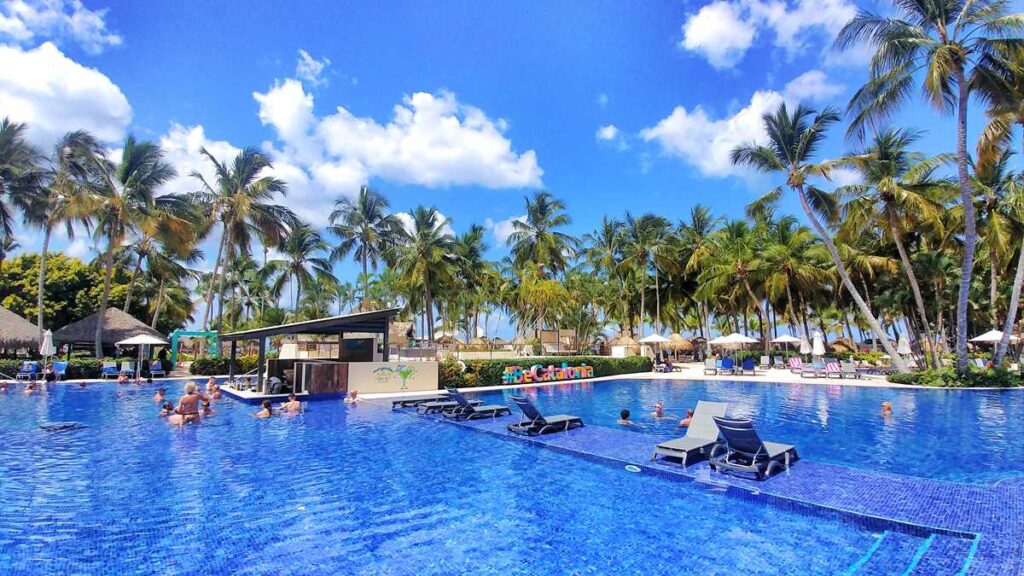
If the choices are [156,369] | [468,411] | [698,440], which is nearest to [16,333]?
[156,369]

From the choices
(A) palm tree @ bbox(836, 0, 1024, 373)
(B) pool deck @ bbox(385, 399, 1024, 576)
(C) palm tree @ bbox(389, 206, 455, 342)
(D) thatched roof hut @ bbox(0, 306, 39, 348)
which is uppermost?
(A) palm tree @ bbox(836, 0, 1024, 373)

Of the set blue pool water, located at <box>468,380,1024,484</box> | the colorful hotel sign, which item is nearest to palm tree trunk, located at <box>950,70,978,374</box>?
blue pool water, located at <box>468,380,1024,484</box>

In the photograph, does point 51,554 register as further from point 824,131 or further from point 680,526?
point 824,131

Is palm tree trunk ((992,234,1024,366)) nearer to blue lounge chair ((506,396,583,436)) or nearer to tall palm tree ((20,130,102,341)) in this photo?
blue lounge chair ((506,396,583,436))

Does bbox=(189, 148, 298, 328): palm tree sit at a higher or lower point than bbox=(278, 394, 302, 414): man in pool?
higher

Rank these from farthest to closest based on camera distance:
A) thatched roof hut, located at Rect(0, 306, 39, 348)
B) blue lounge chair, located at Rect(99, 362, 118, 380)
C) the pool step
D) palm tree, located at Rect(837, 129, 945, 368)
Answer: thatched roof hut, located at Rect(0, 306, 39, 348) < blue lounge chair, located at Rect(99, 362, 118, 380) < palm tree, located at Rect(837, 129, 945, 368) < the pool step

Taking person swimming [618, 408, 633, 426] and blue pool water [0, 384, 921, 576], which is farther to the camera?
person swimming [618, 408, 633, 426]

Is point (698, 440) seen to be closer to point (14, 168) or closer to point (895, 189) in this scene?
point (895, 189)

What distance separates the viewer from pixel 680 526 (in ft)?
19.3

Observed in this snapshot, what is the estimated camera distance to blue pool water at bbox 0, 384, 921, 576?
4941 mm

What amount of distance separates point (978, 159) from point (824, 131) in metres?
5.83

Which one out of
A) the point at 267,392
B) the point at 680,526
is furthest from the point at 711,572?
the point at 267,392

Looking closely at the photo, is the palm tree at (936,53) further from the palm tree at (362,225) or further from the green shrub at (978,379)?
the palm tree at (362,225)

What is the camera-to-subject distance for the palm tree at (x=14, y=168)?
26766 millimetres
